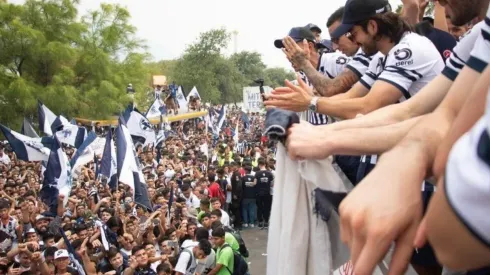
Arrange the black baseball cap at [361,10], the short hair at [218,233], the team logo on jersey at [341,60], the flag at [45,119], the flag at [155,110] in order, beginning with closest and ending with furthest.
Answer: the black baseball cap at [361,10] < the team logo on jersey at [341,60] < the short hair at [218,233] < the flag at [45,119] < the flag at [155,110]

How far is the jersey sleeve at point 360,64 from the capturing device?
2.93 metres

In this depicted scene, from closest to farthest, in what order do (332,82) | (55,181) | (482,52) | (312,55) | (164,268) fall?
(482,52) < (332,82) < (312,55) < (164,268) < (55,181)

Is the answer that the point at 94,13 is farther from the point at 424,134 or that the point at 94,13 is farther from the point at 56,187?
the point at 424,134

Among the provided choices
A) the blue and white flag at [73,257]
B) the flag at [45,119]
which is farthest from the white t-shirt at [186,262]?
the flag at [45,119]

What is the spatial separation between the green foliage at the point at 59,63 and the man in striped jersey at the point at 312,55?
23396 millimetres

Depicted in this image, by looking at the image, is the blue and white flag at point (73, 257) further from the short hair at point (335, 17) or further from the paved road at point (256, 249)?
the paved road at point (256, 249)

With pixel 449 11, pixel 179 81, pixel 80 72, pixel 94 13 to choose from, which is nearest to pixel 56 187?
pixel 449 11

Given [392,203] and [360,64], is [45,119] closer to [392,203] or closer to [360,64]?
[360,64]

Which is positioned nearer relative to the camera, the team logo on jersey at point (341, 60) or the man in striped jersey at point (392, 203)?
the man in striped jersey at point (392, 203)

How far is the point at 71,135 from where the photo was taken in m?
Answer: 12.9

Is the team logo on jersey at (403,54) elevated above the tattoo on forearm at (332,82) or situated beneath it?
elevated above

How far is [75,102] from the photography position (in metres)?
26.9

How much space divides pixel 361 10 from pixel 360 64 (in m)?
0.56

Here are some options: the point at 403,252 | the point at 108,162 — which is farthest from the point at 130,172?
the point at 403,252
